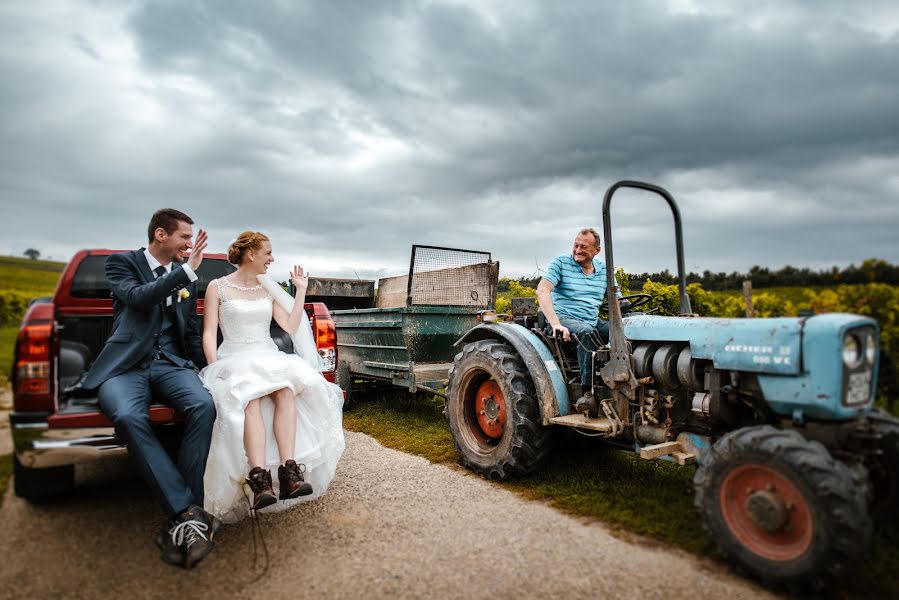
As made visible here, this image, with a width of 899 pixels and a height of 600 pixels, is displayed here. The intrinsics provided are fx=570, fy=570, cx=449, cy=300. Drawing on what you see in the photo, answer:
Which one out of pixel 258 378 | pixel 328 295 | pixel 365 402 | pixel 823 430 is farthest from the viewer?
pixel 328 295

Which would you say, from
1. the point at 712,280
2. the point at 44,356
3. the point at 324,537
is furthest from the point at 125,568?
the point at 712,280

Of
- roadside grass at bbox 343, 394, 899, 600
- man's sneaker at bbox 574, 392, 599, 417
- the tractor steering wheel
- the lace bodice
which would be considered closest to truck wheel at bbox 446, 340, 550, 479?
roadside grass at bbox 343, 394, 899, 600

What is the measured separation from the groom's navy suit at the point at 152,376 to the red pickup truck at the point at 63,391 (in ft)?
0.38

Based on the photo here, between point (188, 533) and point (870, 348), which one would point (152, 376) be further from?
point (870, 348)

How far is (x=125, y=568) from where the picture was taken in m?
2.74

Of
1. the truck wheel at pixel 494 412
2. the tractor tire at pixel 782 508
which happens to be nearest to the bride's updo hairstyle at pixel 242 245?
the truck wheel at pixel 494 412

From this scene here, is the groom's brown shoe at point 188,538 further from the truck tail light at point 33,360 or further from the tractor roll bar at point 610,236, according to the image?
the tractor roll bar at point 610,236

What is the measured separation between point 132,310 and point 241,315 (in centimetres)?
60

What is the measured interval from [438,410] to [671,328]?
157 inches

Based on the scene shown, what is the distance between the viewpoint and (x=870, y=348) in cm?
275

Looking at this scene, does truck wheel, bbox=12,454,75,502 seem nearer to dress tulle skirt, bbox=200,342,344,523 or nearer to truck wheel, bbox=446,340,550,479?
dress tulle skirt, bbox=200,342,344,523

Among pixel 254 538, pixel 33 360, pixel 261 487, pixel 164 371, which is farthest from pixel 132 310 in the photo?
pixel 254 538

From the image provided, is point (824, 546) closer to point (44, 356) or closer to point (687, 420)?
point (687, 420)

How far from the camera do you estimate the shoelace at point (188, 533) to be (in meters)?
2.75
